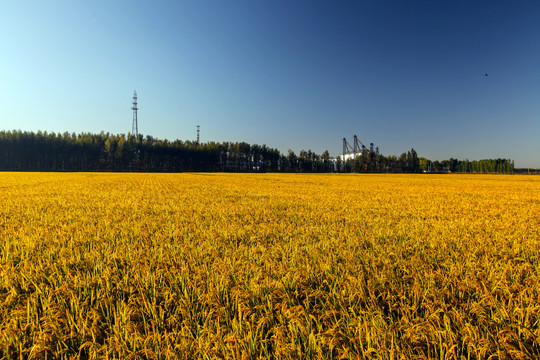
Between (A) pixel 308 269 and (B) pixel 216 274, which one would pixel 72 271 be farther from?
(A) pixel 308 269

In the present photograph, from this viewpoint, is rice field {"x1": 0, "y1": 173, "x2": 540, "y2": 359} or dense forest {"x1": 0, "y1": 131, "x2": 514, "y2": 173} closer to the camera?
rice field {"x1": 0, "y1": 173, "x2": 540, "y2": 359}

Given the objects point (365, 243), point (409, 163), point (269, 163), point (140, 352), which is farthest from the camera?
point (409, 163)

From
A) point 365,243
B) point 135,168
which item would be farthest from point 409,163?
point 365,243

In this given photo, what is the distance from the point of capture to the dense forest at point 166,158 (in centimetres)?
10256

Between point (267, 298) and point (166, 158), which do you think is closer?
point (267, 298)

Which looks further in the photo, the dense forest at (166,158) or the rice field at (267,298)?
the dense forest at (166,158)

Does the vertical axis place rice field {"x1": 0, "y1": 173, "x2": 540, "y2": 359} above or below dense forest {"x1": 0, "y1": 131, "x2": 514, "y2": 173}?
below

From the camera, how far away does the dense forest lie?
10256 centimetres

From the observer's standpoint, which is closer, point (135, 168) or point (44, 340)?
point (44, 340)

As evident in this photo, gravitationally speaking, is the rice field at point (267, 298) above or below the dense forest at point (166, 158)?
below

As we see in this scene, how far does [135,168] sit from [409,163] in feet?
537

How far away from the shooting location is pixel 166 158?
403 ft

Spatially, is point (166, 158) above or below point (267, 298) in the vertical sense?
above

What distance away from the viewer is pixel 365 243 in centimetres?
427
